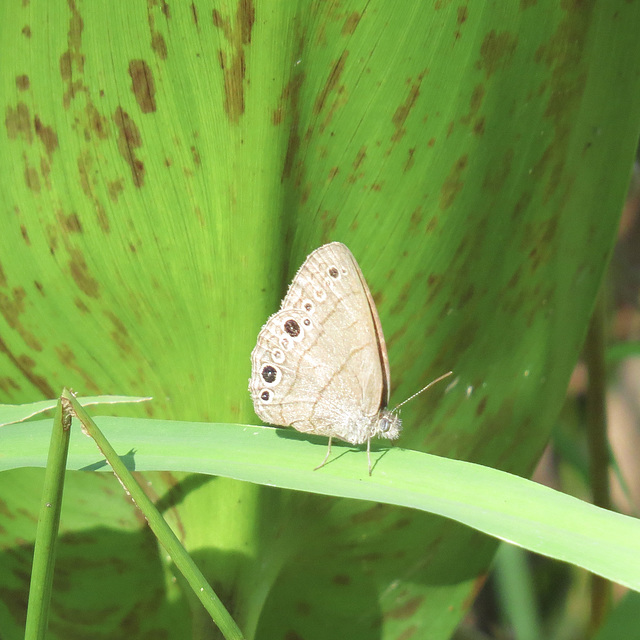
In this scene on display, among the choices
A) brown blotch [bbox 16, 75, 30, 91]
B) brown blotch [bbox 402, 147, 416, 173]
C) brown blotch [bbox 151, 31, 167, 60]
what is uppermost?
brown blotch [bbox 151, 31, 167, 60]

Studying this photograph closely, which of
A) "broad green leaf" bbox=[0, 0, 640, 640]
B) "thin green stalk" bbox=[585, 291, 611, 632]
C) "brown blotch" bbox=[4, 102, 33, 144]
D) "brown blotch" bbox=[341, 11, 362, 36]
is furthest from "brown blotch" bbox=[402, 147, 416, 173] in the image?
"thin green stalk" bbox=[585, 291, 611, 632]

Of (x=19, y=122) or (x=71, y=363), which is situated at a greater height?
(x=19, y=122)

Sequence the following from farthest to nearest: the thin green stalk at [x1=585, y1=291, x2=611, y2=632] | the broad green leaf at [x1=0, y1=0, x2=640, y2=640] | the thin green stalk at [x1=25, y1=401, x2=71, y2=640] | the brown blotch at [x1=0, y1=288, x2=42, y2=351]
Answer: the thin green stalk at [x1=585, y1=291, x2=611, y2=632]
the brown blotch at [x1=0, y1=288, x2=42, y2=351]
the broad green leaf at [x1=0, y1=0, x2=640, y2=640]
the thin green stalk at [x1=25, y1=401, x2=71, y2=640]

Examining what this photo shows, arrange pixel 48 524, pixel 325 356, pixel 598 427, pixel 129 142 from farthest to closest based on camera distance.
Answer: pixel 598 427 → pixel 325 356 → pixel 129 142 → pixel 48 524

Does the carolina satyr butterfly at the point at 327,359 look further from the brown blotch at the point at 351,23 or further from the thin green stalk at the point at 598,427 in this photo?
the thin green stalk at the point at 598,427

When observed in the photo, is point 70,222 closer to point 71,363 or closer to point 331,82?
point 71,363

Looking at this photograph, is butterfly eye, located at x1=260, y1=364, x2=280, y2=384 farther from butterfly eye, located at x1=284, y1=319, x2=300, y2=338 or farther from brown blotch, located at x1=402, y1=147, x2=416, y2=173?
brown blotch, located at x1=402, y1=147, x2=416, y2=173

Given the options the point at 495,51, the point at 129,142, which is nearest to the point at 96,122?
the point at 129,142

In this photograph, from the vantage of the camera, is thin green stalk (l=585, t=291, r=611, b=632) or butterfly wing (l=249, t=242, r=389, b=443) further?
thin green stalk (l=585, t=291, r=611, b=632)
